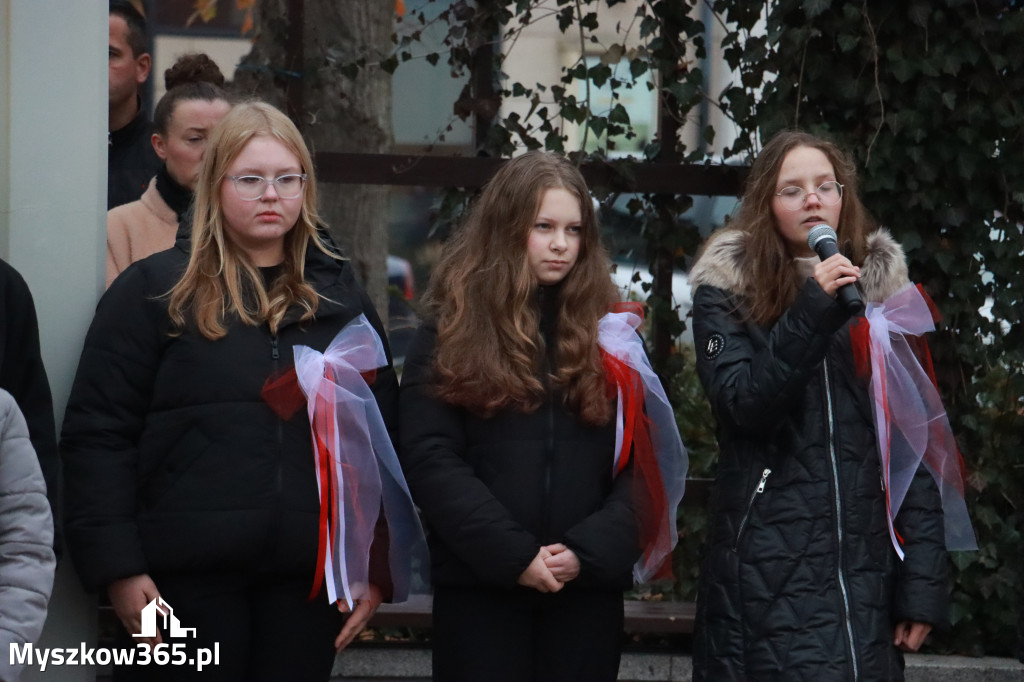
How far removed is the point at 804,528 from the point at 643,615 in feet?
5.96

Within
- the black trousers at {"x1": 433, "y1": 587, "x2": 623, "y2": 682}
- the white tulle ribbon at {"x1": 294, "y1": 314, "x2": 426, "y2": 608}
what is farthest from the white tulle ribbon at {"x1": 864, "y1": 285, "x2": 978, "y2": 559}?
the white tulle ribbon at {"x1": 294, "y1": 314, "x2": 426, "y2": 608}

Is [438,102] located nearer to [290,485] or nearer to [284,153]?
[284,153]

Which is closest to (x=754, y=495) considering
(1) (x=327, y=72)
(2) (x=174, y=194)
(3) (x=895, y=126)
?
(2) (x=174, y=194)

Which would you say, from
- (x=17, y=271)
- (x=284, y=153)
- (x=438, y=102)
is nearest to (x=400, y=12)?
(x=438, y=102)

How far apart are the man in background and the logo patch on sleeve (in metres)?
2.01

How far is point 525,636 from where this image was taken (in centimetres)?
331

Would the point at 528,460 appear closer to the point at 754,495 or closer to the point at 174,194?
the point at 754,495

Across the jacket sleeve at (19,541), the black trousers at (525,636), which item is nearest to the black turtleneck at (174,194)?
the jacket sleeve at (19,541)

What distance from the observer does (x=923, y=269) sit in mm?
4879

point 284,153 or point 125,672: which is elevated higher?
point 284,153

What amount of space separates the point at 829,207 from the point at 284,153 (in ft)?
4.69

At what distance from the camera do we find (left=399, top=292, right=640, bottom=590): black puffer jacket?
3.19m

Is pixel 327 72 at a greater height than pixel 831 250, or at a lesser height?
greater

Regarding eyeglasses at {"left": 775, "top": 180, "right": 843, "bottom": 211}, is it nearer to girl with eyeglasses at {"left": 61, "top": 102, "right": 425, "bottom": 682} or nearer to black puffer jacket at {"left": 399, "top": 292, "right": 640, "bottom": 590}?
black puffer jacket at {"left": 399, "top": 292, "right": 640, "bottom": 590}
